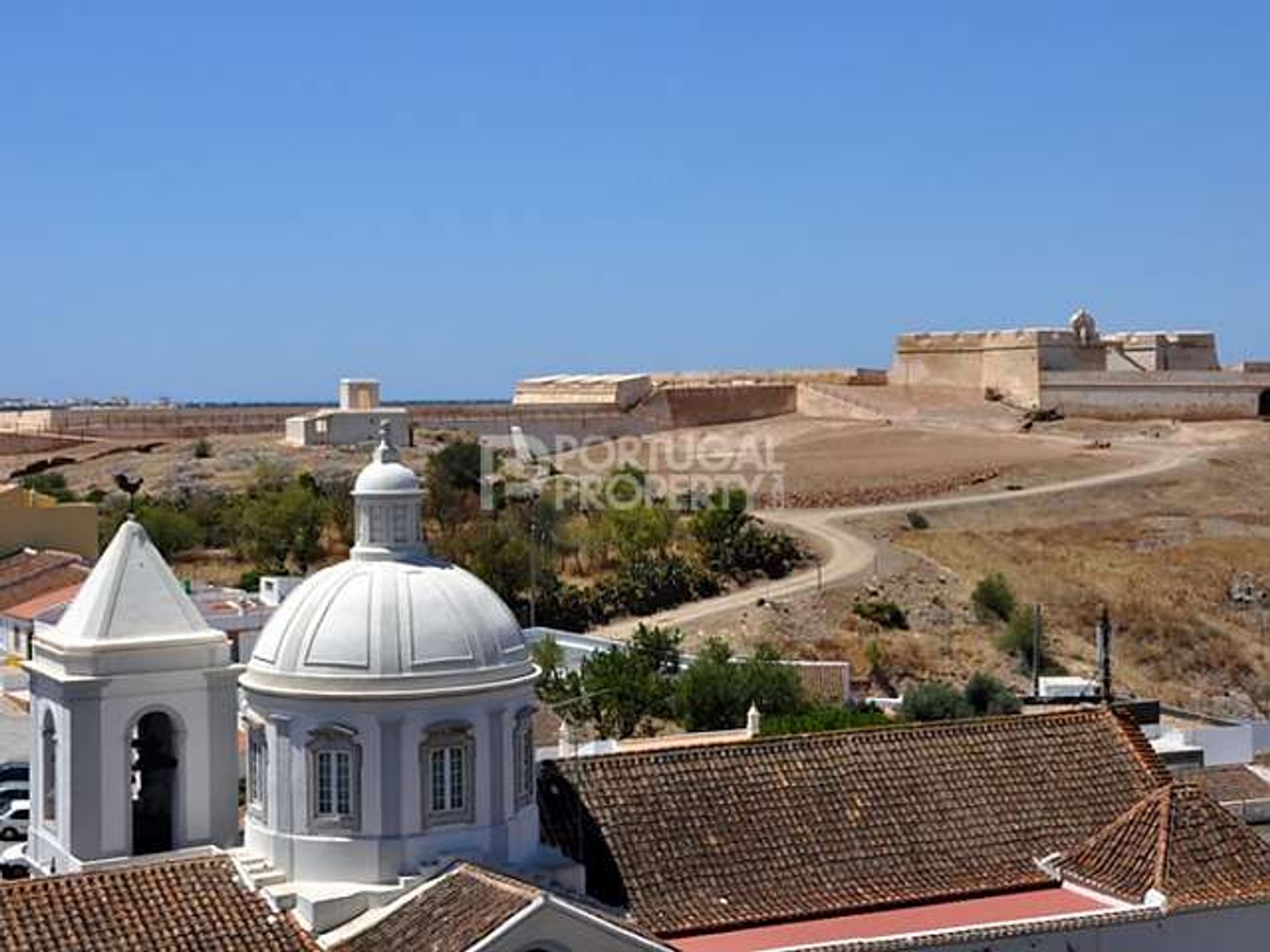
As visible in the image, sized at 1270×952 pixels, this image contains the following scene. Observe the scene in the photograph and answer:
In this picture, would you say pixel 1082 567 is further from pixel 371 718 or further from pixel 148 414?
pixel 148 414

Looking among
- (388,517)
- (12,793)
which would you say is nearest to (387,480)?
(388,517)

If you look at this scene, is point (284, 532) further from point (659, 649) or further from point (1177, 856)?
point (1177, 856)

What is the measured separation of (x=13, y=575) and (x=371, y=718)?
22226 mm

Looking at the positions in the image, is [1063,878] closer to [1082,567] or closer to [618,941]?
[618,941]

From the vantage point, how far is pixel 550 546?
131 ft

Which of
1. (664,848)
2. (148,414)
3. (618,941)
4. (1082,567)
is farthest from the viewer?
(148,414)

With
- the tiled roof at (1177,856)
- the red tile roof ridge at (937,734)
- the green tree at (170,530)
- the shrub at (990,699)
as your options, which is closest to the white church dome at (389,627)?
the red tile roof ridge at (937,734)

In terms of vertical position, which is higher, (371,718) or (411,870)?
(371,718)

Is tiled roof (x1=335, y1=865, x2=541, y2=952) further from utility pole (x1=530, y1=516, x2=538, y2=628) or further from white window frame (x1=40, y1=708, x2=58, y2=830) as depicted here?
utility pole (x1=530, y1=516, x2=538, y2=628)

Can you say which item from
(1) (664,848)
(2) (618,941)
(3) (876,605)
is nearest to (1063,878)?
(1) (664,848)

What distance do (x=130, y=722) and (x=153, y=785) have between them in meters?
0.73

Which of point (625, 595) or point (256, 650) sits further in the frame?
point (625, 595)

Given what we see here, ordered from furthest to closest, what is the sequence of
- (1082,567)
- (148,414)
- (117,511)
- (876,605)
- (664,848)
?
(148,414) → (117,511) → (1082,567) → (876,605) → (664,848)

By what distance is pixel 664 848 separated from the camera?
41.9 ft
